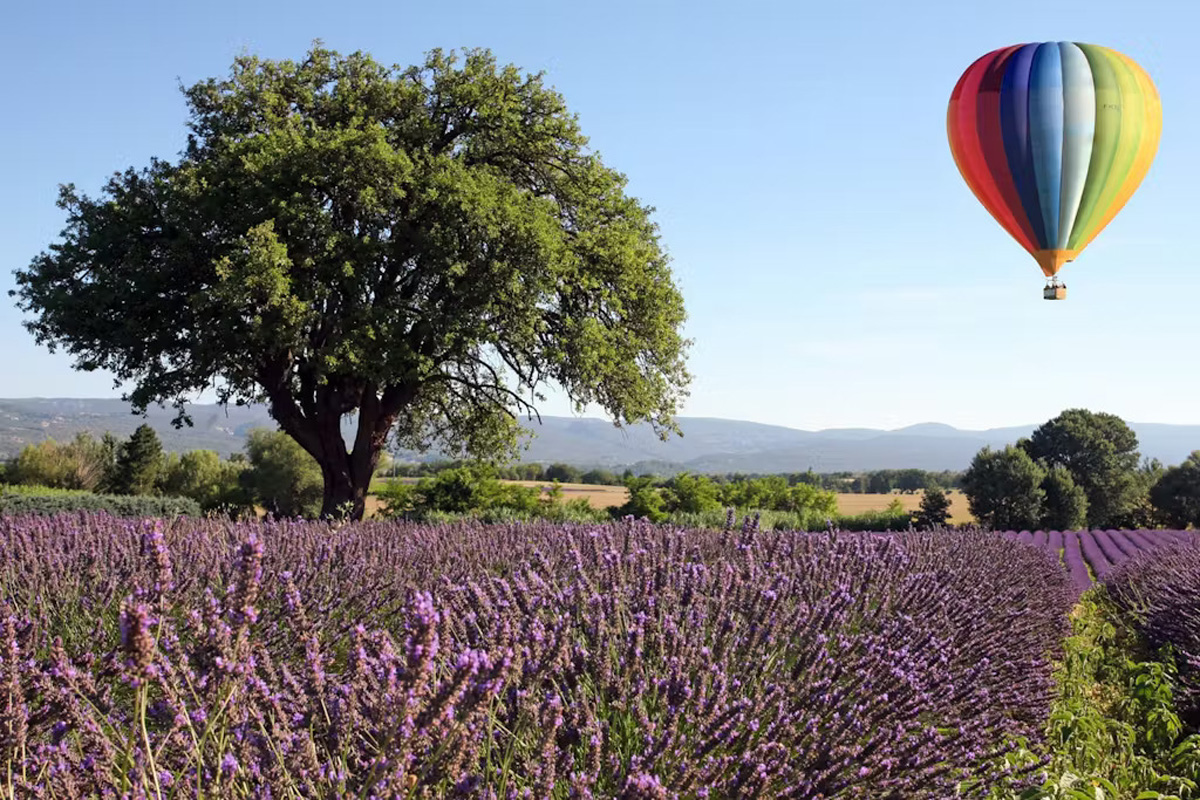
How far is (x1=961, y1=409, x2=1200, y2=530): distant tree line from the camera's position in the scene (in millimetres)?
36781

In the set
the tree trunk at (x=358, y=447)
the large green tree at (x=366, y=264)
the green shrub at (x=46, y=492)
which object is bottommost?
the green shrub at (x=46, y=492)

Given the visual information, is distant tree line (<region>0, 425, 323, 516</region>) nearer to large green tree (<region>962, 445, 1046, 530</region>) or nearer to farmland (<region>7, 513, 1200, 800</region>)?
large green tree (<region>962, 445, 1046, 530</region>)

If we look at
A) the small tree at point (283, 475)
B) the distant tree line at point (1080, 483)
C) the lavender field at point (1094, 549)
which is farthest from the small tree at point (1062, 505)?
the small tree at point (283, 475)

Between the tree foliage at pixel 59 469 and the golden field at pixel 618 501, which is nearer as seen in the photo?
the golden field at pixel 618 501

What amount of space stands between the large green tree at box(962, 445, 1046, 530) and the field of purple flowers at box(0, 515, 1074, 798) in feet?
112

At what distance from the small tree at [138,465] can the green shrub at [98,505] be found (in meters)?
19.1

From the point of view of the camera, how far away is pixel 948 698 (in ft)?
9.91

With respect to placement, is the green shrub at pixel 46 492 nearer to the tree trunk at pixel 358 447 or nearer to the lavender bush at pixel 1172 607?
the tree trunk at pixel 358 447

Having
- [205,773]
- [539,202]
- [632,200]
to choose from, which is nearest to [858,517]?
[632,200]

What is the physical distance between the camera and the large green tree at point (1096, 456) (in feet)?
139

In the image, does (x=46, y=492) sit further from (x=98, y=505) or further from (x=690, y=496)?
(x=690, y=496)

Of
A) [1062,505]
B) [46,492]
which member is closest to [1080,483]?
[1062,505]

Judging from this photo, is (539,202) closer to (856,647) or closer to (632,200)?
(632,200)

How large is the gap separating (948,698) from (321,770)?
1.94 meters
